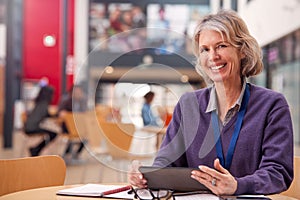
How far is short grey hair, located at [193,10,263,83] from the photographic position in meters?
1.79

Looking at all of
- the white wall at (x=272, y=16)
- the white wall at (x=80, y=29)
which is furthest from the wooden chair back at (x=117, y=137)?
the white wall at (x=80, y=29)

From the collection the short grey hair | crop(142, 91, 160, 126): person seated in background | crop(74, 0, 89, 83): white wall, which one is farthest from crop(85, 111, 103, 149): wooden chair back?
crop(74, 0, 89, 83): white wall

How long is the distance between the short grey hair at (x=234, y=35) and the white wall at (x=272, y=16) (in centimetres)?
614

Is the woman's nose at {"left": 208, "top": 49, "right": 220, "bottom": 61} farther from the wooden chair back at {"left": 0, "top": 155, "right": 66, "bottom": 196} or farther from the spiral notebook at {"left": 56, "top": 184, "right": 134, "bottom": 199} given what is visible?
the wooden chair back at {"left": 0, "top": 155, "right": 66, "bottom": 196}

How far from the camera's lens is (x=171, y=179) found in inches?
63.9

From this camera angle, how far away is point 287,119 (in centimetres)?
173

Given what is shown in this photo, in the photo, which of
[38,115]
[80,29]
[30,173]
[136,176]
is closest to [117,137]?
[136,176]

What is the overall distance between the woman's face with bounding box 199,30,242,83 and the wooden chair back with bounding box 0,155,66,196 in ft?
2.60

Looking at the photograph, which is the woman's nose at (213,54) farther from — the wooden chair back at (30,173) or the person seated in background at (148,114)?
the wooden chair back at (30,173)

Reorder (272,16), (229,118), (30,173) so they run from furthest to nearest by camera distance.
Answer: (272,16) < (30,173) < (229,118)

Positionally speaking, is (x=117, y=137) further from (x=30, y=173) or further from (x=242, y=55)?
(x=30, y=173)

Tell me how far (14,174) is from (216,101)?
2.82 feet

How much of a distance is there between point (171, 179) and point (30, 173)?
2.56ft

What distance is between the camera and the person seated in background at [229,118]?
171 cm
